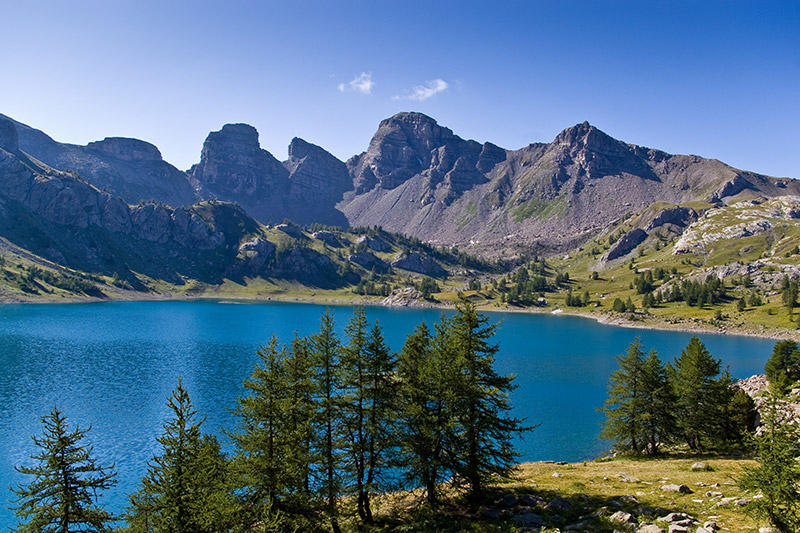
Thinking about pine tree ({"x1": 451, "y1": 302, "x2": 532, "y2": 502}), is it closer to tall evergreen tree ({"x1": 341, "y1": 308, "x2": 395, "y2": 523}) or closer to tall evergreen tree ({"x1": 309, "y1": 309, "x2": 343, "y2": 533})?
tall evergreen tree ({"x1": 341, "y1": 308, "x2": 395, "y2": 523})

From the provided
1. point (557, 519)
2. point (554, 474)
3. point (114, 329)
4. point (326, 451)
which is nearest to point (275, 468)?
point (326, 451)

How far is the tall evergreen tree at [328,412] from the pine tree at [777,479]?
2281cm

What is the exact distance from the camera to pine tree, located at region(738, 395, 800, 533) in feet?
57.3

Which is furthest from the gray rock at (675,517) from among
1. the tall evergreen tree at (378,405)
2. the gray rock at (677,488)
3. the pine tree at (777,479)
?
the tall evergreen tree at (378,405)

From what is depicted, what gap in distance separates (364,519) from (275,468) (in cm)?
1017

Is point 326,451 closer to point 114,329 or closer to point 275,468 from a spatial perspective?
point 275,468

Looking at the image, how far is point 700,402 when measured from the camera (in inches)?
1965

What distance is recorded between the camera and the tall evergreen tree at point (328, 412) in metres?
29.6

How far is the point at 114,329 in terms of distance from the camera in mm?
159375

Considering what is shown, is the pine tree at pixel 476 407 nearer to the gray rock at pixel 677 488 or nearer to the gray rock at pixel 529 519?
the gray rock at pixel 529 519

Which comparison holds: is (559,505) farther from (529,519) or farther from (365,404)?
(365,404)

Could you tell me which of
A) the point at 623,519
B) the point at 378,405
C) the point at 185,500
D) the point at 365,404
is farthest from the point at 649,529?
the point at 185,500

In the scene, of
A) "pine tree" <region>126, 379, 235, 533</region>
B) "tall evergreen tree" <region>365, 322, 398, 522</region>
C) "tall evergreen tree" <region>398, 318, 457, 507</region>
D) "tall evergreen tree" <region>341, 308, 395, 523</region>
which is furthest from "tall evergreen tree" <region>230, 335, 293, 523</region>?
"tall evergreen tree" <region>398, 318, 457, 507</region>

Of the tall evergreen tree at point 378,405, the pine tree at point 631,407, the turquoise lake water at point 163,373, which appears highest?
the tall evergreen tree at point 378,405
